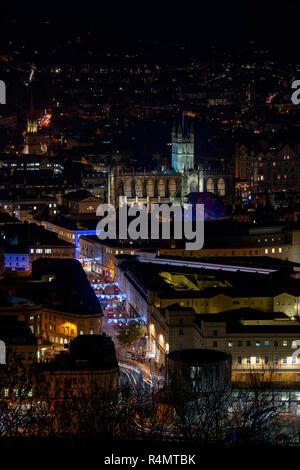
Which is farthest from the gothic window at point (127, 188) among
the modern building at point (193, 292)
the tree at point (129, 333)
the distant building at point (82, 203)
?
the tree at point (129, 333)

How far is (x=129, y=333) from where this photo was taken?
2184 centimetres

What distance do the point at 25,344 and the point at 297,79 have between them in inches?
1669

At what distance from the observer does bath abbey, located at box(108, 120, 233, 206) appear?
43062 mm

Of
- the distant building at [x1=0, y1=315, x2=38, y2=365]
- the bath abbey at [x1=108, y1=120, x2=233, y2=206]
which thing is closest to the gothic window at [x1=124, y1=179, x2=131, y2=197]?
the bath abbey at [x1=108, y1=120, x2=233, y2=206]

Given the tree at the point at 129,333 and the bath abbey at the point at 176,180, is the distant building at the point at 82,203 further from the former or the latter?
the tree at the point at 129,333

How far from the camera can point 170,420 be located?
585 inches

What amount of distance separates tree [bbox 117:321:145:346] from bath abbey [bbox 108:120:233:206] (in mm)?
20215

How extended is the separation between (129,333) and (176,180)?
22.2 m

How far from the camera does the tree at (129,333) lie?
70.9 feet

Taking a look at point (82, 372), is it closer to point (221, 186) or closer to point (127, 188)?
point (127, 188)

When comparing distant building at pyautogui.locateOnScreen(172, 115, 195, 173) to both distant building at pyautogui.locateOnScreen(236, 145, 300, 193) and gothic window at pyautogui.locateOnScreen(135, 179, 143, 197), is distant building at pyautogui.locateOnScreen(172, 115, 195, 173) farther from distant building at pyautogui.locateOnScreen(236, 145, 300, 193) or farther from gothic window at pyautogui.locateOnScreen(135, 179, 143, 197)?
distant building at pyautogui.locateOnScreen(236, 145, 300, 193)

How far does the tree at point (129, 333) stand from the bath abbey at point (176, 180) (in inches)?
796

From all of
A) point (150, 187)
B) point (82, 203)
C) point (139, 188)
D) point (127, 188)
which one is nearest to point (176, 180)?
point (150, 187)
